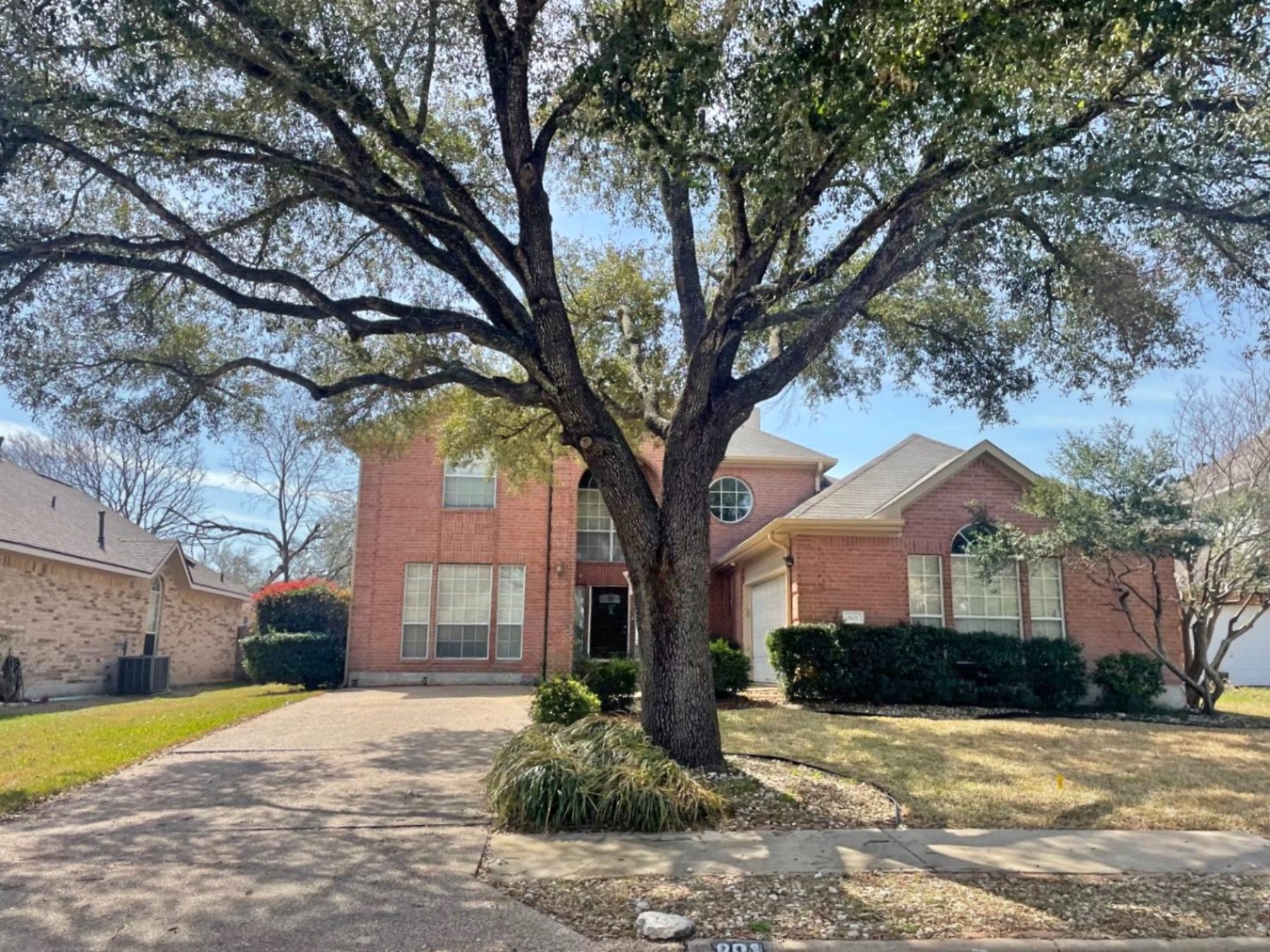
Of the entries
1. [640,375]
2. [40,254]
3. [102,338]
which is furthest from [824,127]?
[102,338]

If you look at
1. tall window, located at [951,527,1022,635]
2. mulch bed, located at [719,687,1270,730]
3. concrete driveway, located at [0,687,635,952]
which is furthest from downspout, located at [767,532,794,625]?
concrete driveway, located at [0,687,635,952]

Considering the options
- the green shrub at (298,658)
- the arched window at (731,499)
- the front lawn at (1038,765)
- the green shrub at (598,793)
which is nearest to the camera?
the green shrub at (598,793)

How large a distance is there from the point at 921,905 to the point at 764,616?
12996 millimetres

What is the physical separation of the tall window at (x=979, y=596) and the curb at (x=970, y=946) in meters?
10.8

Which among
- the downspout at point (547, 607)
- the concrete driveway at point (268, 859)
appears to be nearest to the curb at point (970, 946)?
the concrete driveway at point (268, 859)

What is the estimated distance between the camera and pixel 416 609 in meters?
18.6

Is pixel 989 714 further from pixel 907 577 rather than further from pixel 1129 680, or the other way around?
pixel 1129 680

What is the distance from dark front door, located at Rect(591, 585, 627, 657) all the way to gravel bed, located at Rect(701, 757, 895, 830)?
1318 cm

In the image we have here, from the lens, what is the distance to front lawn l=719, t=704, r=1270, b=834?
264 inches

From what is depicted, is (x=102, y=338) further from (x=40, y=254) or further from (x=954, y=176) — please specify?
(x=954, y=176)

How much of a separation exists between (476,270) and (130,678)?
15994 mm

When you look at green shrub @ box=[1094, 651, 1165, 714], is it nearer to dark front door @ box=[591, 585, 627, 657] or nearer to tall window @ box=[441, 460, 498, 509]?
dark front door @ box=[591, 585, 627, 657]

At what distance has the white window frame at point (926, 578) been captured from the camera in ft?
47.6

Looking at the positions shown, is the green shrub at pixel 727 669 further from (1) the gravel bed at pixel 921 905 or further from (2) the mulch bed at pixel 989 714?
(1) the gravel bed at pixel 921 905
